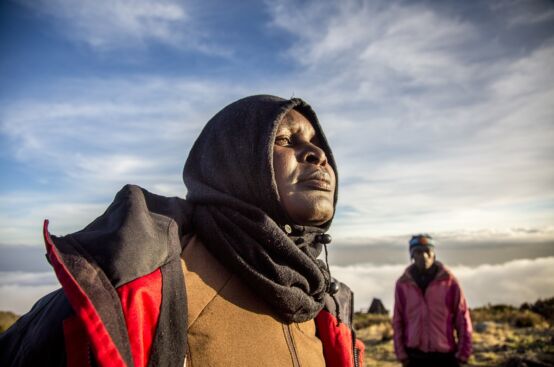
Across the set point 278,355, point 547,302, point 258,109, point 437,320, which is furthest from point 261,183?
point 547,302

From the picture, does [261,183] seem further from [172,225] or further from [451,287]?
[451,287]

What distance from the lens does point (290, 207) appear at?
1.80 metres

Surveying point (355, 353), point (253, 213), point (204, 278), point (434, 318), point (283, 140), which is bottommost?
point (434, 318)

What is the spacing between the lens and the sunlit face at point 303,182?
5.89 ft

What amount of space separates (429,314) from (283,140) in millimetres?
5425

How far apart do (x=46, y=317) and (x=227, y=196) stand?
2.67ft

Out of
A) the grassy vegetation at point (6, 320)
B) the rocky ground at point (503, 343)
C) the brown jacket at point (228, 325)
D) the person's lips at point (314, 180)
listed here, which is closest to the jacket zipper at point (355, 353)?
the brown jacket at point (228, 325)

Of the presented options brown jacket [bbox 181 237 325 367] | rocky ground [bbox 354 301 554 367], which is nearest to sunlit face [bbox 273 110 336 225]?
brown jacket [bbox 181 237 325 367]

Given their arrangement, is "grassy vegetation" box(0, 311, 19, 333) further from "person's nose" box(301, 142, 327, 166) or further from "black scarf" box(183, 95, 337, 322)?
"person's nose" box(301, 142, 327, 166)

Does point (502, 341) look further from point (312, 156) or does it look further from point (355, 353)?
point (312, 156)

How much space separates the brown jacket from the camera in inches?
55.7

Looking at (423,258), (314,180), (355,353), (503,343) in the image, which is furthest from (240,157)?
(503,343)

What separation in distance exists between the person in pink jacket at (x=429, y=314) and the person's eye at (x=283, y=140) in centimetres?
532

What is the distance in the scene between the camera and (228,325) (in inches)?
58.9
